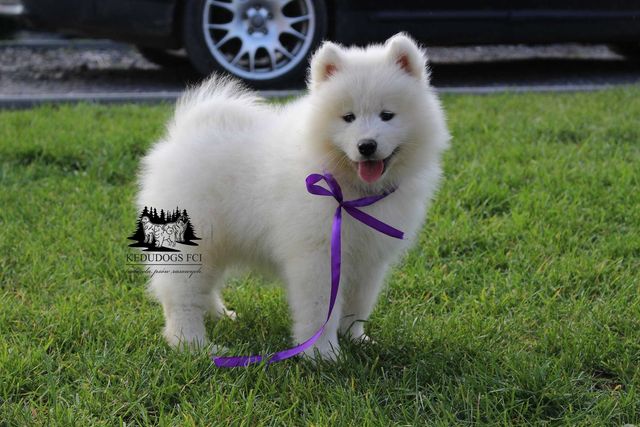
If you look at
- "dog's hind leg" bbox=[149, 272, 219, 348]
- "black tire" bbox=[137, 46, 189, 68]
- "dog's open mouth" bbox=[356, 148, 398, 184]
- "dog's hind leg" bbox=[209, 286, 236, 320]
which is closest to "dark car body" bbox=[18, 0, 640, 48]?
"black tire" bbox=[137, 46, 189, 68]

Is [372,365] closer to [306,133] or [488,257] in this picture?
[306,133]

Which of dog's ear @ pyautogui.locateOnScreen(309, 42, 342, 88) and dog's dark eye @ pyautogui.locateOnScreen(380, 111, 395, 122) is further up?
dog's ear @ pyautogui.locateOnScreen(309, 42, 342, 88)

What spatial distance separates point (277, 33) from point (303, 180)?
3.57 m

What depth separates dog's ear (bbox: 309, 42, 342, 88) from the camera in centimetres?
239

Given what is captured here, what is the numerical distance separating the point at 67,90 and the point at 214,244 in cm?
421

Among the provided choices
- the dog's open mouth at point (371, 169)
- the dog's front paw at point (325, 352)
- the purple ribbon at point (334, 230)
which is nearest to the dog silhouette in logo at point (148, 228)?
the purple ribbon at point (334, 230)

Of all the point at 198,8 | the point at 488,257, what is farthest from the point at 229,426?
the point at 198,8

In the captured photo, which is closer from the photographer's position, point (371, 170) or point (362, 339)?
point (371, 170)

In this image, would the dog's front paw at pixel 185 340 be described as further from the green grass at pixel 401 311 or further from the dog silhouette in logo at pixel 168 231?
the dog silhouette in logo at pixel 168 231

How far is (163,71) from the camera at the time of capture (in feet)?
23.3

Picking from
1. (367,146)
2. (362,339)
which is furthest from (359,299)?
(367,146)

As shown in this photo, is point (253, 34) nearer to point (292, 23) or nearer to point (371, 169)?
point (292, 23)

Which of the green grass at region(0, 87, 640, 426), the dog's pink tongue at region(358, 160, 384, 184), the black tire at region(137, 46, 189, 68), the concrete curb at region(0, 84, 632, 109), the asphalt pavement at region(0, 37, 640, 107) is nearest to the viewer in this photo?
the green grass at region(0, 87, 640, 426)

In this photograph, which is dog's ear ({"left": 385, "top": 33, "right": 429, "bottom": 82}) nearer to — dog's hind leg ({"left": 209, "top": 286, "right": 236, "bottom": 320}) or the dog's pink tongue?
the dog's pink tongue
